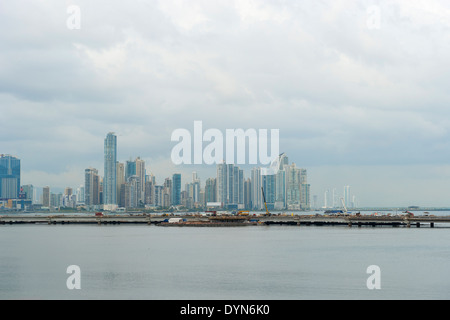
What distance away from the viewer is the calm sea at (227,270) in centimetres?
5572

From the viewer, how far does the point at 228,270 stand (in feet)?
233

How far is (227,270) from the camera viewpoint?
7106cm

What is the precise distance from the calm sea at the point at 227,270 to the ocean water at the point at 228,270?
95 mm

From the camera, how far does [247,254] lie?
89.9 meters

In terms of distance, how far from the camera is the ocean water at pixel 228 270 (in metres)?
55.7

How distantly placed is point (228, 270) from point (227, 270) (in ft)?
0.44

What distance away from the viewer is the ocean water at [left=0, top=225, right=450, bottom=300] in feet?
183

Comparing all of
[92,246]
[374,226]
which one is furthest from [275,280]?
[374,226]

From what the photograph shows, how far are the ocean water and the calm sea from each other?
0.31 feet
